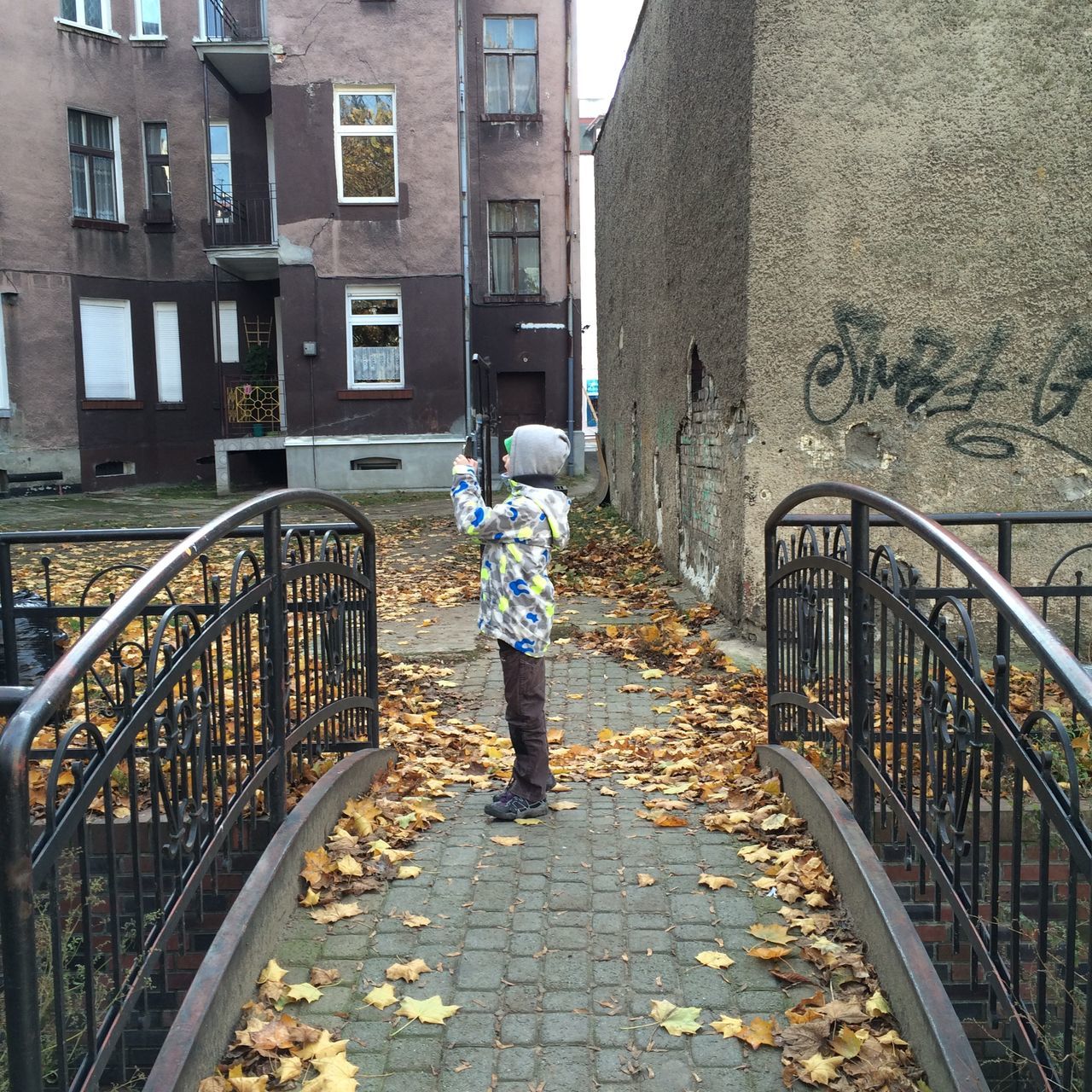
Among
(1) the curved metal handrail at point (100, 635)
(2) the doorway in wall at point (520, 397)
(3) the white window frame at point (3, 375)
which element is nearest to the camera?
(1) the curved metal handrail at point (100, 635)

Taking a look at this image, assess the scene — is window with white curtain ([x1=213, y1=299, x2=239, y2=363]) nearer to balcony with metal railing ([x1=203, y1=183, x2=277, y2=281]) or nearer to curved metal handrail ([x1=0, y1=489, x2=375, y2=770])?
balcony with metal railing ([x1=203, y1=183, x2=277, y2=281])

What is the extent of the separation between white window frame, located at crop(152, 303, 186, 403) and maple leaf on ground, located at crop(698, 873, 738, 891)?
2240cm

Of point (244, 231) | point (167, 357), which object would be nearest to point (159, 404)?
point (167, 357)

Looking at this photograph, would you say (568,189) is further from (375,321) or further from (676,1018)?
(676,1018)

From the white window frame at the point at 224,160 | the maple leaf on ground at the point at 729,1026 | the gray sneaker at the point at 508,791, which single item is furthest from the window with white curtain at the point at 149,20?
the maple leaf on ground at the point at 729,1026

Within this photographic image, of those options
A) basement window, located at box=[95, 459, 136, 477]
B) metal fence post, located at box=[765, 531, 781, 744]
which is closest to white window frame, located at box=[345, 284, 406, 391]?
basement window, located at box=[95, 459, 136, 477]

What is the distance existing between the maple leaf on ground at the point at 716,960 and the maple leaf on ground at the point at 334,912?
114cm

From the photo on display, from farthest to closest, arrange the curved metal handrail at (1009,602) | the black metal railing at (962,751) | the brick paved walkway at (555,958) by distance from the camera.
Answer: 1. the brick paved walkway at (555,958)
2. the black metal railing at (962,751)
3. the curved metal handrail at (1009,602)

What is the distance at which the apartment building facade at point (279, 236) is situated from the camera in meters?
21.2

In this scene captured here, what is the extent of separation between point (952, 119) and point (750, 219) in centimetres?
139

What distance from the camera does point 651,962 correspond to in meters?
3.38

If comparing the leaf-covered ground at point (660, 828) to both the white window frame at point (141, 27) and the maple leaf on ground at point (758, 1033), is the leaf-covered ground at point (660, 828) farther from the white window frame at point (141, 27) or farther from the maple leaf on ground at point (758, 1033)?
the white window frame at point (141, 27)

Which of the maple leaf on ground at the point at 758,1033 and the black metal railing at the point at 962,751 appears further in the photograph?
the maple leaf on ground at the point at 758,1033

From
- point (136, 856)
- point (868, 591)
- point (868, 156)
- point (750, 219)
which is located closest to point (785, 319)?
point (750, 219)
